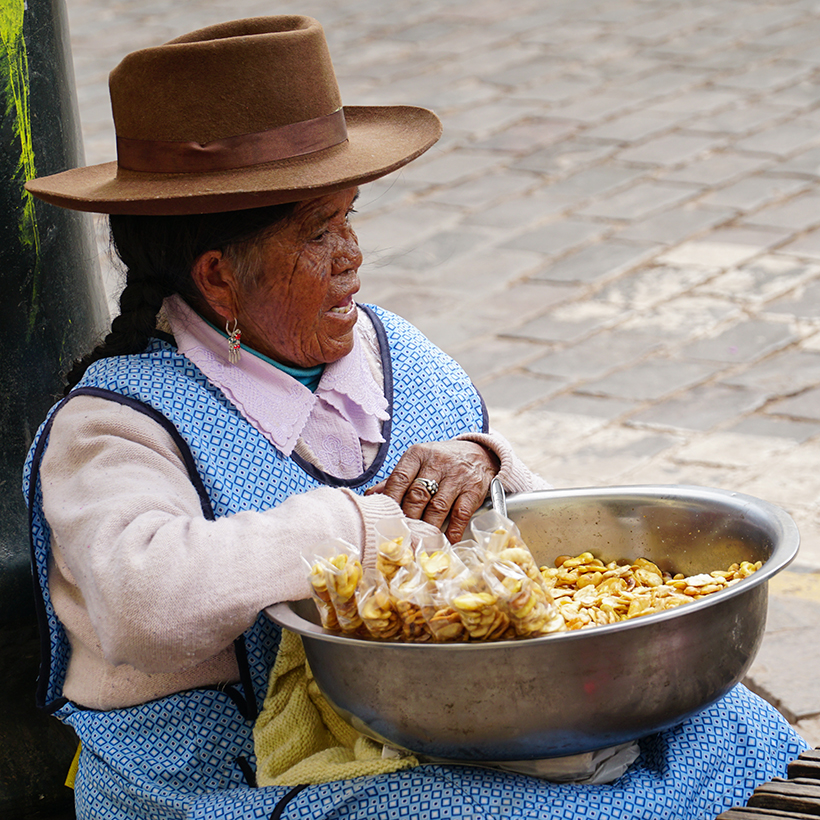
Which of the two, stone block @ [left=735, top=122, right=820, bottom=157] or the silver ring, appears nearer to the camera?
the silver ring

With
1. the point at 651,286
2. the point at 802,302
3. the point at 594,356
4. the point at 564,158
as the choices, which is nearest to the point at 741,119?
the point at 564,158

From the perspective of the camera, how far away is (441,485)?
2115 millimetres

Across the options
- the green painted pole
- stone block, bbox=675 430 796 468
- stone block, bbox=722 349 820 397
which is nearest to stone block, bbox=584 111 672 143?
stone block, bbox=722 349 820 397

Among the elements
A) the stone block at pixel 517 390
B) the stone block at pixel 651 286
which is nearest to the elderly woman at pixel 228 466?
the stone block at pixel 517 390

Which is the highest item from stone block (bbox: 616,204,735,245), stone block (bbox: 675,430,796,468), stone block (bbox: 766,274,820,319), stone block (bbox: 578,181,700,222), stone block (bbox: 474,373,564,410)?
stone block (bbox: 578,181,700,222)

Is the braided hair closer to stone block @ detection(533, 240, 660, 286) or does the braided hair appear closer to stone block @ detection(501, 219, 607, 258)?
stone block @ detection(533, 240, 660, 286)

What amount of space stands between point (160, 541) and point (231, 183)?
0.58 meters

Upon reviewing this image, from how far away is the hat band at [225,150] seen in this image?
202 cm

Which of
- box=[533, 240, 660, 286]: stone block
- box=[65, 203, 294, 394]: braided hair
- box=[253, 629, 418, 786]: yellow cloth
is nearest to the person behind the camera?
box=[253, 629, 418, 786]: yellow cloth

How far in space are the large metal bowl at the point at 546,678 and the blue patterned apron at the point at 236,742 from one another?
97 mm

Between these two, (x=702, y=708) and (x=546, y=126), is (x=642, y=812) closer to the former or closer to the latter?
A: (x=702, y=708)

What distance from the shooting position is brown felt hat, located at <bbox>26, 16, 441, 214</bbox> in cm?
198

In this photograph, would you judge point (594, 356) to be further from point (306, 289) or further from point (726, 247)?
point (306, 289)

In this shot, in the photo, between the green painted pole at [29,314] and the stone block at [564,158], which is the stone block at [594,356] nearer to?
the stone block at [564,158]
